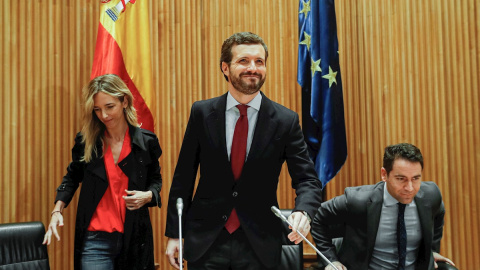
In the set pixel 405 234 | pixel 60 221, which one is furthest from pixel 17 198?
pixel 405 234

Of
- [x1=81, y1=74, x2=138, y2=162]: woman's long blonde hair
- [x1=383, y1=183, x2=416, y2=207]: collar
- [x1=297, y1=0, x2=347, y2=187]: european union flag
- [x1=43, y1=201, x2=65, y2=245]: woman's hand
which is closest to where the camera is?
[x1=43, y1=201, x2=65, y2=245]: woman's hand

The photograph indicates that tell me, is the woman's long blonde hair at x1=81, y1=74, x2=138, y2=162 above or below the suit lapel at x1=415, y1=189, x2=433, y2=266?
above

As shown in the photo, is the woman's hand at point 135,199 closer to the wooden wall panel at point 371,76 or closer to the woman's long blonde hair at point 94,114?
the woman's long blonde hair at point 94,114

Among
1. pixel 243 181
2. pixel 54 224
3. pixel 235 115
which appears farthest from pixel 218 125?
pixel 54 224

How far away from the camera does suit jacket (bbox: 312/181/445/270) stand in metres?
2.19

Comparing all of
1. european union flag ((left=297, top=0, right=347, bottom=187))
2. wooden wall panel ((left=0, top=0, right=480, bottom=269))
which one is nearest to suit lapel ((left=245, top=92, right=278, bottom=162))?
european union flag ((left=297, top=0, right=347, bottom=187))

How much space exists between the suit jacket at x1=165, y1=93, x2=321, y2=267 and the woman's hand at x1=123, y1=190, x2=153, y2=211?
1.64 feet

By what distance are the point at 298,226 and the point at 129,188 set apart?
3.34 feet

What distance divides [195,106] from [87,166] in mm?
754

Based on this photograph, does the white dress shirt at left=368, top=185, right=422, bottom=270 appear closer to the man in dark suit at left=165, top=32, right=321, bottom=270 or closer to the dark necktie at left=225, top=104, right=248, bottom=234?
the man in dark suit at left=165, top=32, right=321, bottom=270

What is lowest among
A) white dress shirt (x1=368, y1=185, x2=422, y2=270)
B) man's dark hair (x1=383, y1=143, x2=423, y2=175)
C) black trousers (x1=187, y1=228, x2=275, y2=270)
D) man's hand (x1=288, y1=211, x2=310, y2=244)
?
white dress shirt (x1=368, y1=185, x2=422, y2=270)

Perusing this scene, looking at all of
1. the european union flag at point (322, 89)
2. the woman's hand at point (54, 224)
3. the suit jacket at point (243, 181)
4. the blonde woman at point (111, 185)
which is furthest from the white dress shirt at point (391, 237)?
the woman's hand at point (54, 224)

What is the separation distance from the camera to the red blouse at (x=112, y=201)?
1953 millimetres

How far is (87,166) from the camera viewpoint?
2.03m
